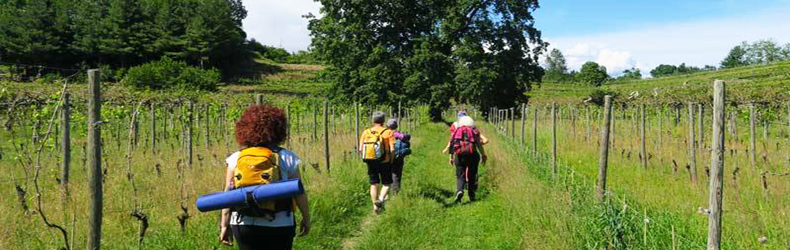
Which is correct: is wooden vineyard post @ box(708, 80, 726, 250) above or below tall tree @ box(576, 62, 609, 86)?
below

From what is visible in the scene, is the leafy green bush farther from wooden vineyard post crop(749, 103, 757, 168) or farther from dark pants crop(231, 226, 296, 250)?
dark pants crop(231, 226, 296, 250)

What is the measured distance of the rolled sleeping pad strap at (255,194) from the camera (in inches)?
110

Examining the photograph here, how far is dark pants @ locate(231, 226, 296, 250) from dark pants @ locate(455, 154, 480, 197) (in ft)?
16.6

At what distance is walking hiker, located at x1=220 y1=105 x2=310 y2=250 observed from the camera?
3.01 metres

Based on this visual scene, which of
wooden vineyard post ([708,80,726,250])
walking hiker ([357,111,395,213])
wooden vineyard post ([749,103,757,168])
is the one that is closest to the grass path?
walking hiker ([357,111,395,213])

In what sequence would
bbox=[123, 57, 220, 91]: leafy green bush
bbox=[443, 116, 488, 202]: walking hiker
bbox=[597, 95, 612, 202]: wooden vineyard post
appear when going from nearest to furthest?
1. bbox=[597, 95, 612, 202]: wooden vineyard post
2. bbox=[443, 116, 488, 202]: walking hiker
3. bbox=[123, 57, 220, 91]: leafy green bush

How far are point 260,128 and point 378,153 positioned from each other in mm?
3940

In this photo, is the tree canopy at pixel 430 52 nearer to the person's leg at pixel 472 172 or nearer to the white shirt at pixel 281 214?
the person's leg at pixel 472 172

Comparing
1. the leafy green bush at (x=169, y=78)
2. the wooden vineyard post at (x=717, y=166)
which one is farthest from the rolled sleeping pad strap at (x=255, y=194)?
the leafy green bush at (x=169, y=78)

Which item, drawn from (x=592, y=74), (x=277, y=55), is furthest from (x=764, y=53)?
(x=277, y=55)

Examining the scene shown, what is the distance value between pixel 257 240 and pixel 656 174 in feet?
24.8

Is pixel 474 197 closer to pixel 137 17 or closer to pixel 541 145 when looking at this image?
pixel 541 145

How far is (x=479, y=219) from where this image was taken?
22.9 ft

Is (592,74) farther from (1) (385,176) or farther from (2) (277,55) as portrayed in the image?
(1) (385,176)
